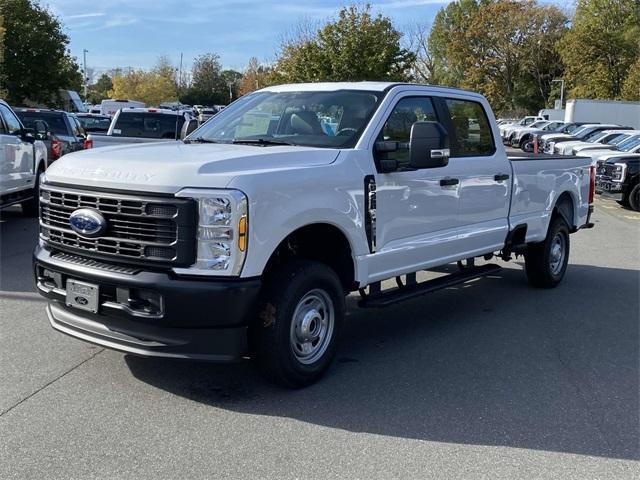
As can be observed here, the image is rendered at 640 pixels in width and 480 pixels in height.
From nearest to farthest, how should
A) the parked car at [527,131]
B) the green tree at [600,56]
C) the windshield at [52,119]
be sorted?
the windshield at [52,119], the parked car at [527,131], the green tree at [600,56]

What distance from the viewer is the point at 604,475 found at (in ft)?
12.5

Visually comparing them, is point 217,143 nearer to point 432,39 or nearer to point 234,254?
point 234,254

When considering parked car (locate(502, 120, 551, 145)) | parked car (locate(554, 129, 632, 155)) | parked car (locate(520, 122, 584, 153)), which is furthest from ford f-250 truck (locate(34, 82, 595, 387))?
parked car (locate(502, 120, 551, 145))

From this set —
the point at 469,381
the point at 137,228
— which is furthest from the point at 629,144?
the point at 137,228

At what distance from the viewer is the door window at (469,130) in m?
6.55

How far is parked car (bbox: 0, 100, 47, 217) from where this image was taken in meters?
10.3

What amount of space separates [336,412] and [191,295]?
1.22m

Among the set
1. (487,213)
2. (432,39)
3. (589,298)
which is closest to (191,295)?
(487,213)

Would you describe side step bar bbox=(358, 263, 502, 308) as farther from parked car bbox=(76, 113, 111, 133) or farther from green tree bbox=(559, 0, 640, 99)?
green tree bbox=(559, 0, 640, 99)

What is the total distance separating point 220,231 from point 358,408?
148cm

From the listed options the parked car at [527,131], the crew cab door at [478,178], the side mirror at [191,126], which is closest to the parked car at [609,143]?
the parked car at [527,131]

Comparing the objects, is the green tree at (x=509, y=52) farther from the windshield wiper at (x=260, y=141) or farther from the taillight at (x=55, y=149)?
the windshield wiper at (x=260, y=141)

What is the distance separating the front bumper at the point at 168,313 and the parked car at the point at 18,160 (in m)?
6.58

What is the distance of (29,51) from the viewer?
3588 cm
